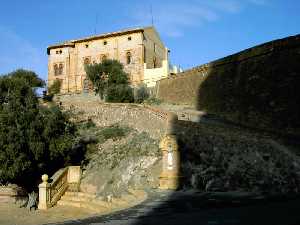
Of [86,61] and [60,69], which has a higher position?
[86,61]

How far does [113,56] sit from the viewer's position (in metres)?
57.7

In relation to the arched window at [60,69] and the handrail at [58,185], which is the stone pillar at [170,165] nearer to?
the handrail at [58,185]

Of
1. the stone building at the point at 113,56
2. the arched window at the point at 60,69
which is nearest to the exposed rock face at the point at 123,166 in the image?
the stone building at the point at 113,56

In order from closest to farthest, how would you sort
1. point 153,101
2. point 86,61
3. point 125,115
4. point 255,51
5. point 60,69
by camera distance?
point 125,115 → point 255,51 → point 153,101 → point 86,61 → point 60,69

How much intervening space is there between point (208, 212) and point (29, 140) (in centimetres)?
1139

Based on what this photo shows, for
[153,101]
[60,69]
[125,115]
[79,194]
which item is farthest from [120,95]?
[60,69]

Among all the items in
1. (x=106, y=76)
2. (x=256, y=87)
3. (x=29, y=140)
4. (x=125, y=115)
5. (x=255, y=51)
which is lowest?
(x=29, y=140)

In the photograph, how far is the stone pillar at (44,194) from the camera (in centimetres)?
2012

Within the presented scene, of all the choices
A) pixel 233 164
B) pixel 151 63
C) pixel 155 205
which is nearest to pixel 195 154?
pixel 233 164

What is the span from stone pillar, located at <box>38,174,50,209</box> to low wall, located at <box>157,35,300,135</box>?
1597 cm

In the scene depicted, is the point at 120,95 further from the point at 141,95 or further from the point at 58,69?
the point at 58,69

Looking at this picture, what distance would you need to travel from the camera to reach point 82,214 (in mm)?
17953

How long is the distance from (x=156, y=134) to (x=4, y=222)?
10436 millimetres

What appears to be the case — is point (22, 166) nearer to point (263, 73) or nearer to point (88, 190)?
point (88, 190)
